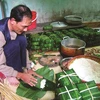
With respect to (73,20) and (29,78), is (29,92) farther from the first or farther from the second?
(73,20)

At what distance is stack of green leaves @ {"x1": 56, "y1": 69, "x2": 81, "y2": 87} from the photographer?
2.48 meters

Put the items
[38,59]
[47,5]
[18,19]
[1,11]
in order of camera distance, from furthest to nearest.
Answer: [47,5] < [1,11] < [38,59] < [18,19]

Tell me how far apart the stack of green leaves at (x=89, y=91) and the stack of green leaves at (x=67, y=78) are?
0.16m

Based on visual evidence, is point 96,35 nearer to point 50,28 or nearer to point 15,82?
point 50,28

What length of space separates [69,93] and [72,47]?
4.42ft

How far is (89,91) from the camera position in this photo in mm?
2258

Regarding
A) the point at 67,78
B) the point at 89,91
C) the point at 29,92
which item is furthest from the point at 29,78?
the point at 89,91

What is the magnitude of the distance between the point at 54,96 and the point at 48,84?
7.3 inches

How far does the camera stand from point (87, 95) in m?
2.22

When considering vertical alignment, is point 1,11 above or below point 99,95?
above

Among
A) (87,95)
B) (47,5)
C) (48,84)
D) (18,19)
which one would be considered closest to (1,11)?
(47,5)

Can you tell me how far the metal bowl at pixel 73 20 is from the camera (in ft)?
14.5

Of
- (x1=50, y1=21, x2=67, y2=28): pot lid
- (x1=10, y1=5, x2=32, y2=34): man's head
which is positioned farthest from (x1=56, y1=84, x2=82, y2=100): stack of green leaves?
(x1=50, y1=21, x2=67, y2=28): pot lid

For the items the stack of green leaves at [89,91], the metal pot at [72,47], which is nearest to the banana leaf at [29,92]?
the stack of green leaves at [89,91]
